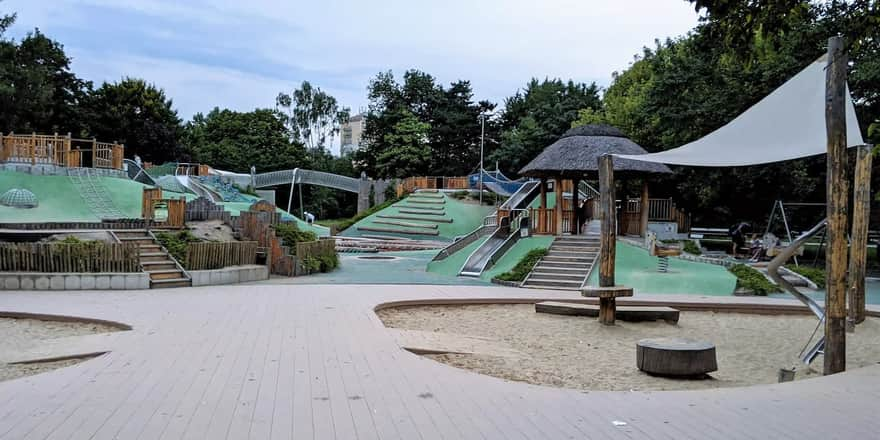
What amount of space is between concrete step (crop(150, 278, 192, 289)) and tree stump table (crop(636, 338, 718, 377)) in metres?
10.4

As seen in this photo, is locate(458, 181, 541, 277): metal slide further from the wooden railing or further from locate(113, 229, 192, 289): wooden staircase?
the wooden railing

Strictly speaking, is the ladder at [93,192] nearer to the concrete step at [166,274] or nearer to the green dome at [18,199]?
the green dome at [18,199]

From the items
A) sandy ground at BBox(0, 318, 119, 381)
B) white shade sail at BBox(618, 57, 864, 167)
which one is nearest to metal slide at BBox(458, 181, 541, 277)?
white shade sail at BBox(618, 57, 864, 167)

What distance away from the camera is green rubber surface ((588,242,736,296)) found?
49.8 feet

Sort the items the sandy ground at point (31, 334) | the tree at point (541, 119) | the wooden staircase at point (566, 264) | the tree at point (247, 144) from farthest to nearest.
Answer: the tree at point (247, 144) → the tree at point (541, 119) → the wooden staircase at point (566, 264) → the sandy ground at point (31, 334)

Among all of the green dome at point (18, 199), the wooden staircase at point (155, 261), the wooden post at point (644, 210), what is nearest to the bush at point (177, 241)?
the wooden staircase at point (155, 261)

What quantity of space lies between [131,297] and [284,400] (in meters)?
8.07

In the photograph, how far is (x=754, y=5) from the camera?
686cm

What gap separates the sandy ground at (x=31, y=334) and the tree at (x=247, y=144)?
47.6m

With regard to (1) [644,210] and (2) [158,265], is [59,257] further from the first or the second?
(1) [644,210]

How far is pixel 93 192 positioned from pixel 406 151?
34627 mm

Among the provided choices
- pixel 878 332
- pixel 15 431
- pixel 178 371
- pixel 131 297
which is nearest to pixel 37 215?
pixel 131 297

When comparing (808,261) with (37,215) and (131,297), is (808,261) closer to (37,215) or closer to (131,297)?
(131,297)

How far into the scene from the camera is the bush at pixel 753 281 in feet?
49.2
